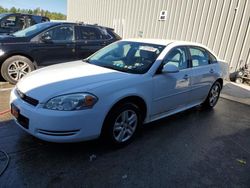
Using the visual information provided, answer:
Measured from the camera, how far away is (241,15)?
25.2 ft

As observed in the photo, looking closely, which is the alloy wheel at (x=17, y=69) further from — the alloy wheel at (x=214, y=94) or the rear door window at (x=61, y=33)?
the alloy wheel at (x=214, y=94)

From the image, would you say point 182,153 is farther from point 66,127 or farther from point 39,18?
point 39,18

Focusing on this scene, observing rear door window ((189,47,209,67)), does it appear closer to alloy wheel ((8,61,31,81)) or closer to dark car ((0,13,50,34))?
alloy wheel ((8,61,31,81))

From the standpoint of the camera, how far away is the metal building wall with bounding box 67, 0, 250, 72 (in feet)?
25.6

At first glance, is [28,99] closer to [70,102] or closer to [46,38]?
[70,102]

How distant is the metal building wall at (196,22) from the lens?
779 cm

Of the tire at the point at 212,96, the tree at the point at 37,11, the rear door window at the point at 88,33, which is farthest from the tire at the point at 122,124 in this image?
the tree at the point at 37,11

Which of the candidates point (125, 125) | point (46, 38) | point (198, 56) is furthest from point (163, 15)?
point (125, 125)

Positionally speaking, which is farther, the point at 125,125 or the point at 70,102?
the point at 125,125

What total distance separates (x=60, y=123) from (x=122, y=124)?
2.90ft

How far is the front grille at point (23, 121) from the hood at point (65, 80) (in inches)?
10.8

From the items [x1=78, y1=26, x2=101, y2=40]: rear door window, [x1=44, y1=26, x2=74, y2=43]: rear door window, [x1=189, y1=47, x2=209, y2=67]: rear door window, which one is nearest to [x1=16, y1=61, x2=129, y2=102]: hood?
[x1=189, y1=47, x2=209, y2=67]: rear door window

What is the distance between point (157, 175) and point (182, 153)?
0.70m

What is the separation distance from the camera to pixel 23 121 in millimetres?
2828
